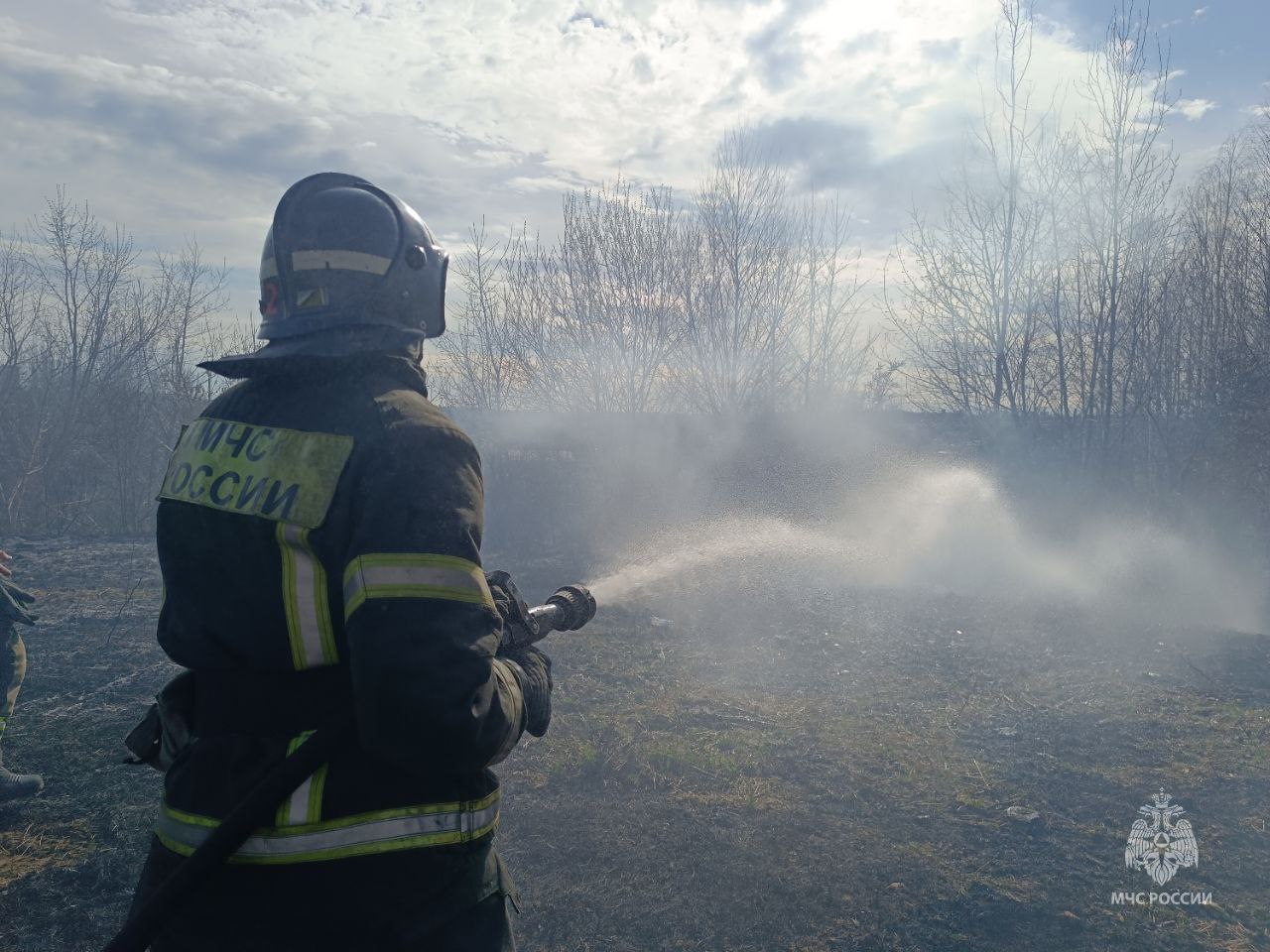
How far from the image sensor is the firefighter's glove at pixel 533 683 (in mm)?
1767

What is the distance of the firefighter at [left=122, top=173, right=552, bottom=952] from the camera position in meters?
1.43

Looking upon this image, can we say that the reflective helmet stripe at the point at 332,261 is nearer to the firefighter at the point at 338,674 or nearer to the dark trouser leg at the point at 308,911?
the firefighter at the point at 338,674

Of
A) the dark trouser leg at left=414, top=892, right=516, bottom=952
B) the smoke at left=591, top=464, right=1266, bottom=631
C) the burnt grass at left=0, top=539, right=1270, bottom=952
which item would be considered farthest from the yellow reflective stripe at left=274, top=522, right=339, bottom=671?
the smoke at left=591, top=464, right=1266, bottom=631

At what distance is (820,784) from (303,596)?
3.90 meters

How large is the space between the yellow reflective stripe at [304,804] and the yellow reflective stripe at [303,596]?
0.20m

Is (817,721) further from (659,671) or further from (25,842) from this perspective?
(25,842)

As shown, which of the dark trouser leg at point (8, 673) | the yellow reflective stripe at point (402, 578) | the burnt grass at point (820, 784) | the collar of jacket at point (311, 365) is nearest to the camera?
the yellow reflective stripe at point (402, 578)

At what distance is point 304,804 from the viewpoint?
4.81 ft

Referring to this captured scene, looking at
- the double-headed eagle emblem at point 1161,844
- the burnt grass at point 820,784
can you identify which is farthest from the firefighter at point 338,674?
the double-headed eagle emblem at point 1161,844

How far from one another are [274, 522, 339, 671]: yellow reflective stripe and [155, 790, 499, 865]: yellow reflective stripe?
31 cm

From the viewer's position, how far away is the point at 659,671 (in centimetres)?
680

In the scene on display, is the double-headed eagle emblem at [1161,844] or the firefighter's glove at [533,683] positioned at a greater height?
the firefighter's glove at [533,683]

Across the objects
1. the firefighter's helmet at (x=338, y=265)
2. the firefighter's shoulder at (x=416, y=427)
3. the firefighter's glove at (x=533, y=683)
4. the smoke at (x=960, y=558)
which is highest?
the firefighter's helmet at (x=338, y=265)

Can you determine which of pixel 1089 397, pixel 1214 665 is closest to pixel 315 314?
pixel 1214 665
